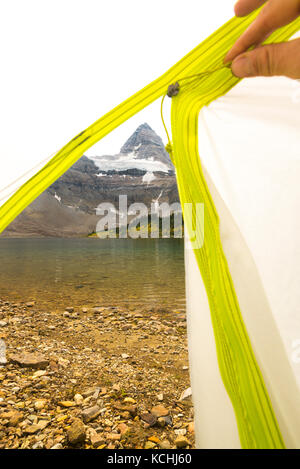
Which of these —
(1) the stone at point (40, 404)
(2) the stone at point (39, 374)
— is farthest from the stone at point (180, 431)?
(2) the stone at point (39, 374)

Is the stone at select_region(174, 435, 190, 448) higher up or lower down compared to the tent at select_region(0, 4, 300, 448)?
lower down

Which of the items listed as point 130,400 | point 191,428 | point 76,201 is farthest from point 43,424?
point 76,201

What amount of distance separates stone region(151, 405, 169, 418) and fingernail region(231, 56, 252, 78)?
3.60 m

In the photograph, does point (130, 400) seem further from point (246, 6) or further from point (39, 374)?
point (246, 6)

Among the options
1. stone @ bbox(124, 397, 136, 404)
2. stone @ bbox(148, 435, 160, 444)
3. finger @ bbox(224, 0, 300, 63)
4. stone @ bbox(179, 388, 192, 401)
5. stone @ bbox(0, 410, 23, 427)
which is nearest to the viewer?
finger @ bbox(224, 0, 300, 63)

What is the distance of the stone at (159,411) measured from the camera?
10.6 feet

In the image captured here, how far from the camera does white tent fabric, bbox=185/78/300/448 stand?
1.43 metres

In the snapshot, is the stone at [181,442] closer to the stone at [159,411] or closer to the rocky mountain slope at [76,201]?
the stone at [159,411]

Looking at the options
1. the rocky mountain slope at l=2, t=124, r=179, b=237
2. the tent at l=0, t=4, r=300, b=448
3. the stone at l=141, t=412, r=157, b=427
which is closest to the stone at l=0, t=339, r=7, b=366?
the stone at l=141, t=412, r=157, b=427

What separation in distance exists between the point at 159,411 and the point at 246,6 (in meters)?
3.93

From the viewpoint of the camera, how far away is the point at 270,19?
1.11m

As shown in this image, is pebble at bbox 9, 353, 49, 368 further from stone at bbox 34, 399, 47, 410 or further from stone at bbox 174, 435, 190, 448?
stone at bbox 174, 435, 190, 448
